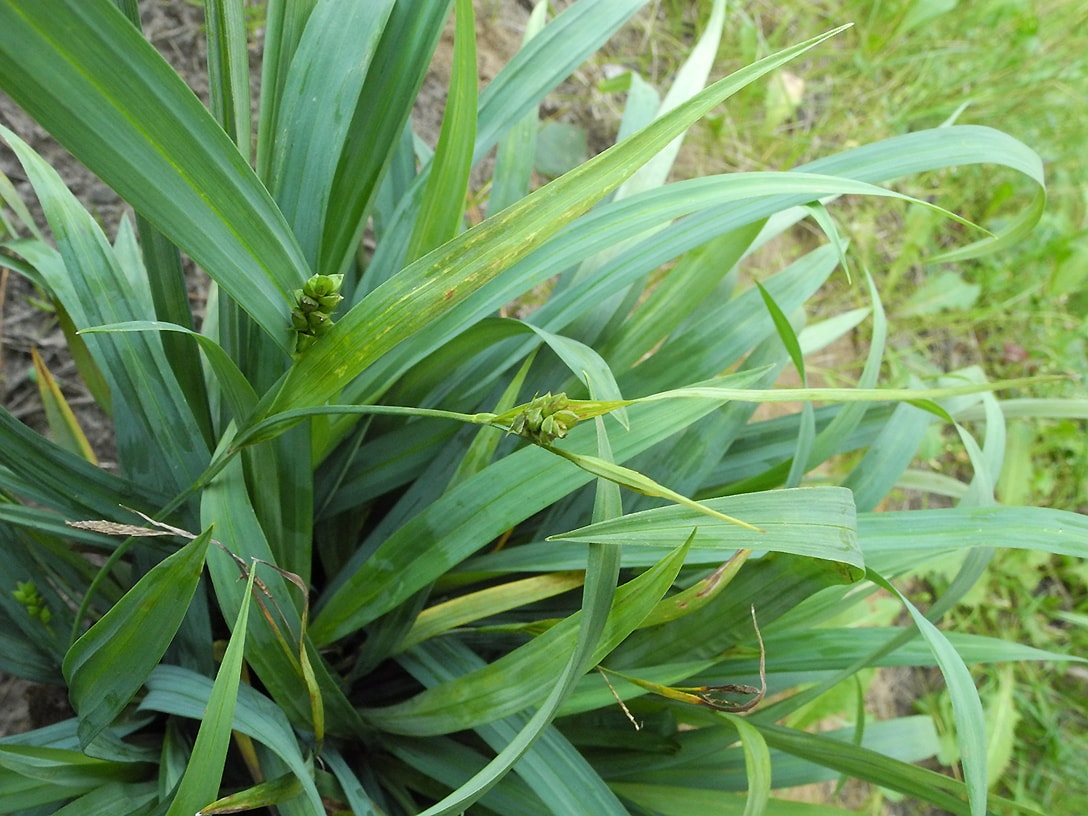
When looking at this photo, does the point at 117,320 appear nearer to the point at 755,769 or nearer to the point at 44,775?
the point at 44,775

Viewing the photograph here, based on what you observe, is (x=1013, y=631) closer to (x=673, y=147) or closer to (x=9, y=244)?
(x=673, y=147)

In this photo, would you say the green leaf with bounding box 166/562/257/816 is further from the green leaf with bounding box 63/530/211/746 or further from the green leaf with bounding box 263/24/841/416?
the green leaf with bounding box 263/24/841/416

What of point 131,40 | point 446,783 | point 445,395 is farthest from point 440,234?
point 446,783

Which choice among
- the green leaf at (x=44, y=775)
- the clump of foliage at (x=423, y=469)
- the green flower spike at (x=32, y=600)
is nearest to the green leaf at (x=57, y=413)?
the clump of foliage at (x=423, y=469)

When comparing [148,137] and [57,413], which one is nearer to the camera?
[148,137]

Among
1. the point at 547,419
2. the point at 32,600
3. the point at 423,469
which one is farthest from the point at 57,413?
the point at 547,419

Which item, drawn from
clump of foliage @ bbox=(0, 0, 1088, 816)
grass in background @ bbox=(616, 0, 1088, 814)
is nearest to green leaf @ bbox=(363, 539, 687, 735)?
clump of foliage @ bbox=(0, 0, 1088, 816)
